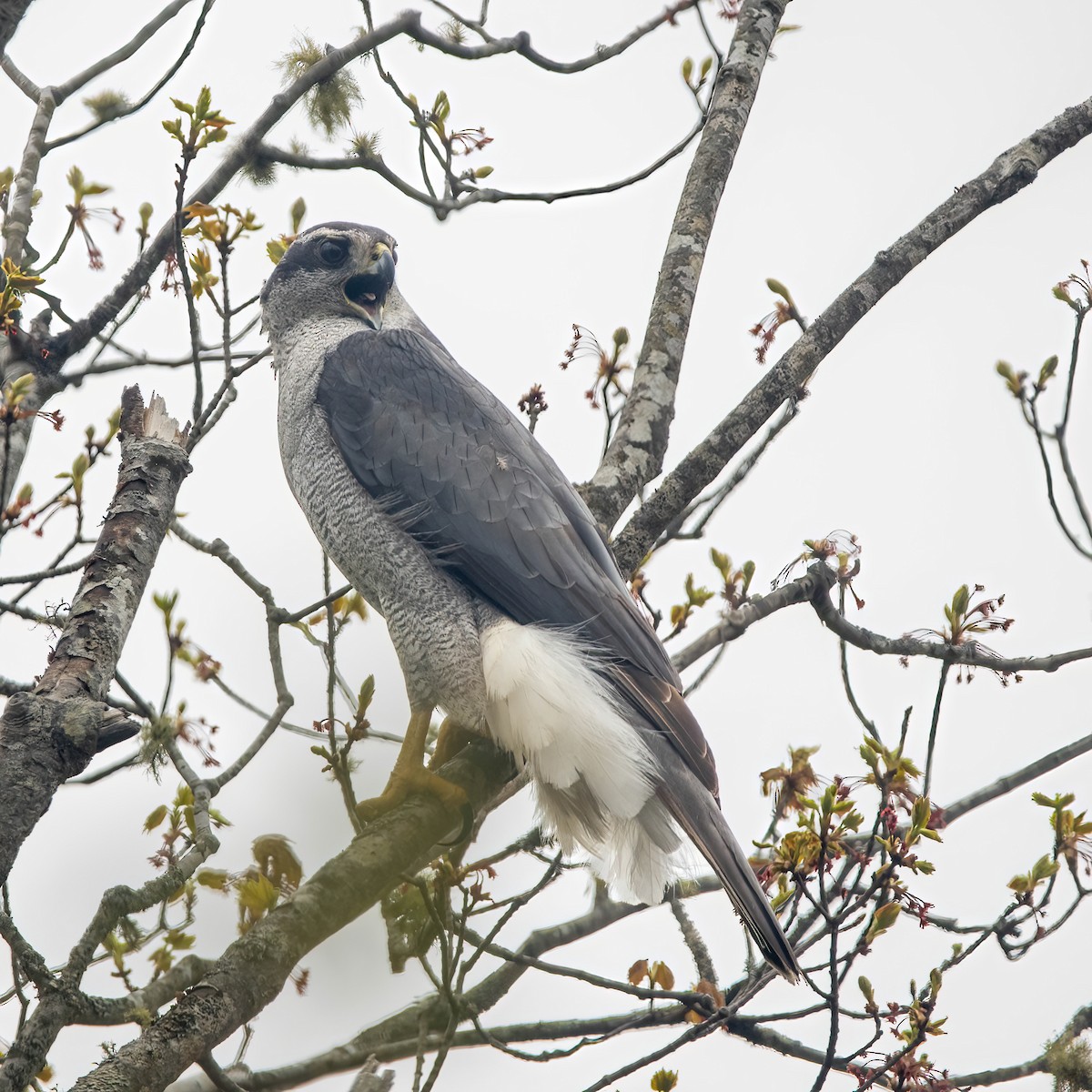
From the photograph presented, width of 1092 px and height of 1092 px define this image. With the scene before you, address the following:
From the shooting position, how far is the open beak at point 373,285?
5.71m

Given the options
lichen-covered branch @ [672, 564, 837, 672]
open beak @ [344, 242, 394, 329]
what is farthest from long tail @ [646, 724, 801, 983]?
open beak @ [344, 242, 394, 329]

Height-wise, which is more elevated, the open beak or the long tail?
the open beak

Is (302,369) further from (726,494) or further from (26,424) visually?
(726,494)

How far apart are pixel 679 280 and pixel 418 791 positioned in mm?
2676

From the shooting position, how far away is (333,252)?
571 cm

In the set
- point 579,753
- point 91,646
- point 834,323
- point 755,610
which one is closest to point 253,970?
point 91,646

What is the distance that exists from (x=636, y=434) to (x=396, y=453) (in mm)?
1040

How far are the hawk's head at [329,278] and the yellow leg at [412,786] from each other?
2.17m

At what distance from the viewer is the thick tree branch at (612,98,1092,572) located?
5.07 metres

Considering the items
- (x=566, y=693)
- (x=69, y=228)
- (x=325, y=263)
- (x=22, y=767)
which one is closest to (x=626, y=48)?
(x=325, y=263)

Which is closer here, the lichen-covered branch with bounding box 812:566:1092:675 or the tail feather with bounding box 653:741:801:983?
the tail feather with bounding box 653:741:801:983

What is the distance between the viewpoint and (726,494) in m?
5.14

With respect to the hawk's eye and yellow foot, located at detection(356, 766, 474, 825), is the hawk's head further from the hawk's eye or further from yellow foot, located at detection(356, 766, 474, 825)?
yellow foot, located at detection(356, 766, 474, 825)

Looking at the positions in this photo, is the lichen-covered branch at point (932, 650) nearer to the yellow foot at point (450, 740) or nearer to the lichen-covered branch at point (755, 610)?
the lichen-covered branch at point (755, 610)
